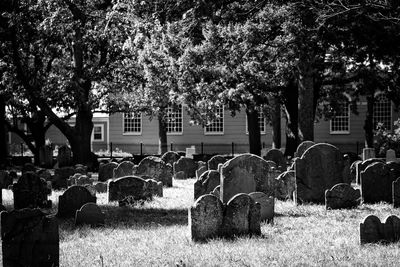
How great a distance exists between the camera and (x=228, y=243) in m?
8.58

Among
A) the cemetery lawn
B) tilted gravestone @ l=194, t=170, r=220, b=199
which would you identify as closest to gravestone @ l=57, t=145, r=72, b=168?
tilted gravestone @ l=194, t=170, r=220, b=199

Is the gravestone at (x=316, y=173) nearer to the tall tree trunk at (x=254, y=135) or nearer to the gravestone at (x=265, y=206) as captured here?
the gravestone at (x=265, y=206)

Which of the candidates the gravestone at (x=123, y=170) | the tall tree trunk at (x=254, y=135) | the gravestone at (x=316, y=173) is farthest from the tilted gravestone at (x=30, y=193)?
the tall tree trunk at (x=254, y=135)

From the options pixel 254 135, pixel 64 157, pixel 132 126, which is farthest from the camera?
pixel 132 126

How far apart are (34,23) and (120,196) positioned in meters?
15.5

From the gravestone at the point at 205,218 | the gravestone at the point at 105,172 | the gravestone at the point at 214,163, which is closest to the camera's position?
the gravestone at the point at 205,218

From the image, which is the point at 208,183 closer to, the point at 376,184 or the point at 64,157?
the point at 376,184

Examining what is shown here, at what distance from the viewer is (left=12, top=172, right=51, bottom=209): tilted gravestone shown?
511 inches

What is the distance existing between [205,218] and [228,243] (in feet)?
1.76

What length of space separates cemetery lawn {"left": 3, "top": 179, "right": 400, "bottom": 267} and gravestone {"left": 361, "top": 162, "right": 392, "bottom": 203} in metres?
0.55

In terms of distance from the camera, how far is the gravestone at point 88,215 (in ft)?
34.3

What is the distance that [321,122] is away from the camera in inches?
1869

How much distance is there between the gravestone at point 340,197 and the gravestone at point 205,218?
3654 mm

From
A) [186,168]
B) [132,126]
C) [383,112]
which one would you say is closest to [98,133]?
[132,126]
